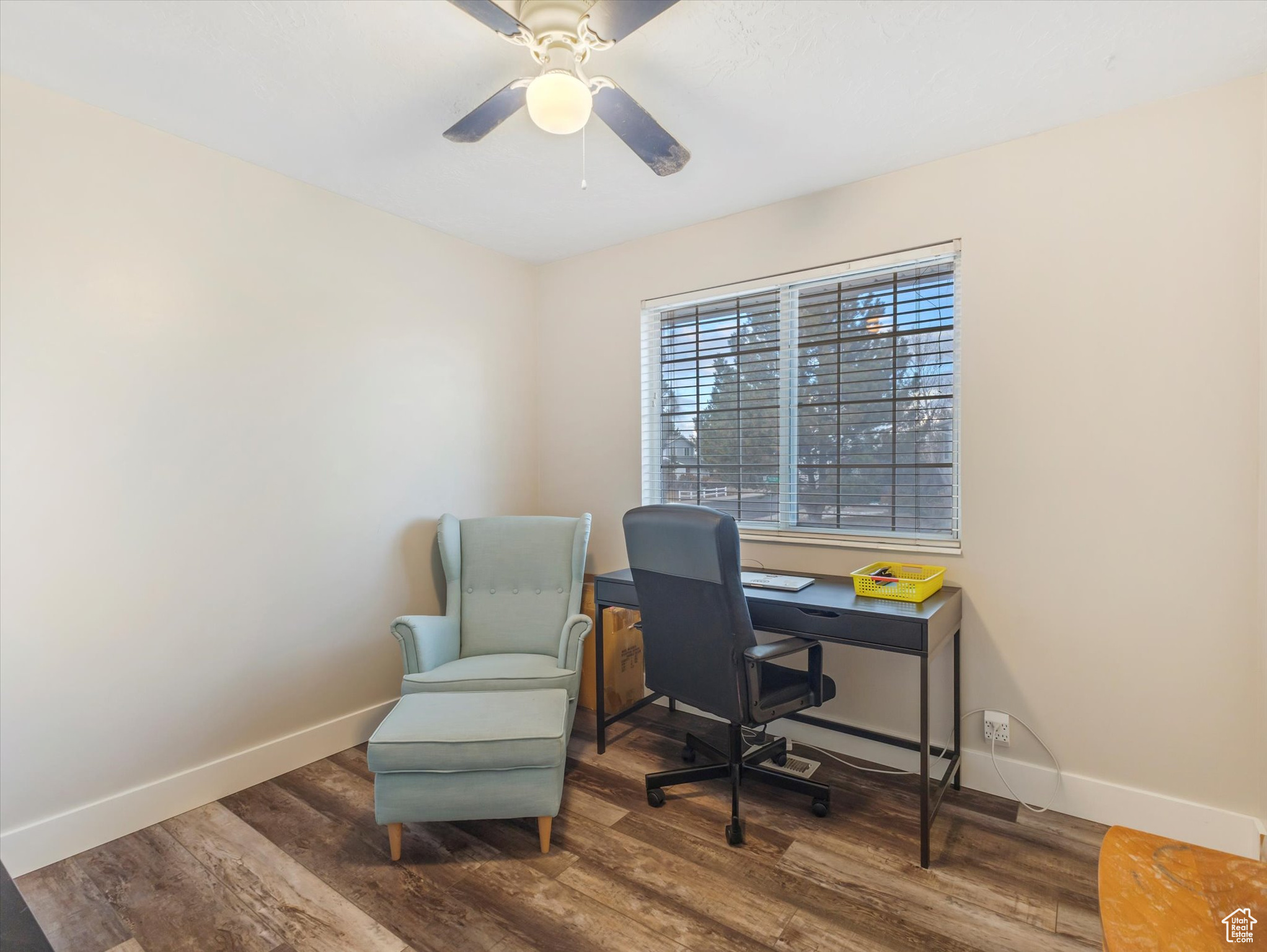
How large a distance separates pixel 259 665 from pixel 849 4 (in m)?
3.06

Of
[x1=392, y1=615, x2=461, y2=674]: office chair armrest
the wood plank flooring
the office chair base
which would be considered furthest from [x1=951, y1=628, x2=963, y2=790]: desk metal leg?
[x1=392, y1=615, x2=461, y2=674]: office chair armrest

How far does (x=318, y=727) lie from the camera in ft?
9.12

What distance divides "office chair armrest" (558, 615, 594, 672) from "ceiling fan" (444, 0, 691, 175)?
1.85 m

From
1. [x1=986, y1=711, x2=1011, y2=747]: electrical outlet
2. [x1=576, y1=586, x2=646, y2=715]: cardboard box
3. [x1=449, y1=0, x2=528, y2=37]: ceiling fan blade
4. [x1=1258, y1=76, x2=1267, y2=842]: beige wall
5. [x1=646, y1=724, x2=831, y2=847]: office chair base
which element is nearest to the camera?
[x1=449, y1=0, x2=528, y2=37]: ceiling fan blade

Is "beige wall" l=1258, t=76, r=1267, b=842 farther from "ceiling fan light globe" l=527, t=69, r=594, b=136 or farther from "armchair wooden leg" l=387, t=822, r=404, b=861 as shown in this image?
"armchair wooden leg" l=387, t=822, r=404, b=861

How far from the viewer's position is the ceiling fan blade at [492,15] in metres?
1.34

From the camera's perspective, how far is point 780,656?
204 cm

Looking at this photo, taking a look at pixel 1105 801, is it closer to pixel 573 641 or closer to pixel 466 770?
pixel 573 641

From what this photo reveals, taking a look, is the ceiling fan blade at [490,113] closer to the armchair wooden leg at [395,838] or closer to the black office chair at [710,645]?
the black office chair at [710,645]

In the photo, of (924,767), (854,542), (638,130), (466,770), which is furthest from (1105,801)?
(638,130)

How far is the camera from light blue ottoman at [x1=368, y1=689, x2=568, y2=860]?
201cm

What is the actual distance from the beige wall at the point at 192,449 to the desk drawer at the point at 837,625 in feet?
5.90

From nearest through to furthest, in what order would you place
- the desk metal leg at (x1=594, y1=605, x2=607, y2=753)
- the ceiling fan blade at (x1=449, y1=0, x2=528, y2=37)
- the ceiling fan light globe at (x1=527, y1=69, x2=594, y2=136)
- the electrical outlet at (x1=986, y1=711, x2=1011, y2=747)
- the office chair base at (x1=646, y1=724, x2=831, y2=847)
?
1. the ceiling fan blade at (x1=449, y1=0, x2=528, y2=37)
2. the ceiling fan light globe at (x1=527, y1=69, x2=594, y2=136)
3. the office chair base at (x1=646, y1=724, x2=831, y2=847)
4. the electrical outlet at (x1=986, y1=711, x2=1011, y2=747)
5. the desk metal leg at (x1=594, y1=605, x2=607, y2=753)

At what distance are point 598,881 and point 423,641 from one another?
3.90ft
